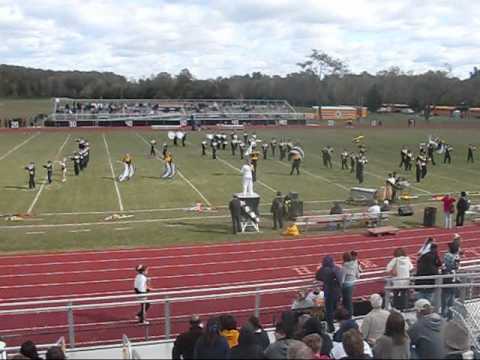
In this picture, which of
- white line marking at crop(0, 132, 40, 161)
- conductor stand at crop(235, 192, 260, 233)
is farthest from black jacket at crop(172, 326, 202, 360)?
white line marking at crop(0, 132, 40, 161)

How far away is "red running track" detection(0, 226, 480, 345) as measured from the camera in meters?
12.6

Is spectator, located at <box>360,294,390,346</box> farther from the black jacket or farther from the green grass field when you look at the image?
the green grass field

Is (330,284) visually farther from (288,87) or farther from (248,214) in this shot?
(288,87)

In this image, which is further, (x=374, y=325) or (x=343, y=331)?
(x=374, y=325)

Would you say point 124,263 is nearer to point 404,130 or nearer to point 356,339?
point 356,339

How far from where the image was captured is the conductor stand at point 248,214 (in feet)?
70.1

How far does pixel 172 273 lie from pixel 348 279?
7.04 metres

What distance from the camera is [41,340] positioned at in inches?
455

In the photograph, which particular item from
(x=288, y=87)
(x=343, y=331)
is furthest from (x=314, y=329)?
(x=288, y=87)

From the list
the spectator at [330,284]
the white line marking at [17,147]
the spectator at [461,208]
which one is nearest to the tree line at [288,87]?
the white line marking at [17,147]

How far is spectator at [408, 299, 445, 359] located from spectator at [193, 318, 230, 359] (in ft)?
6.66

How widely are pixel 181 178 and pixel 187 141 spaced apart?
891 inches

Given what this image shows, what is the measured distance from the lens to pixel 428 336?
6.84 m

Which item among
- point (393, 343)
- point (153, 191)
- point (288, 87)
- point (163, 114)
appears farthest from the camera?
point (288, 87)
